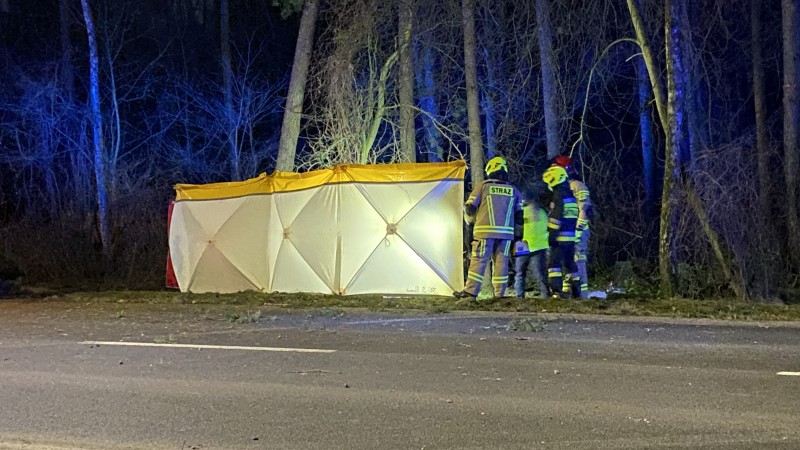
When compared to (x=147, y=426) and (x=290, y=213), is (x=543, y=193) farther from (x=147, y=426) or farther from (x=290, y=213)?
(x=147, y=426)

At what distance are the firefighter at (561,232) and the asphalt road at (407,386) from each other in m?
1.75

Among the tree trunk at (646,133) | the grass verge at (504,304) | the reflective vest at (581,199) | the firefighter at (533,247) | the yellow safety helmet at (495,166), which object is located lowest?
the grass verge at (504,304)

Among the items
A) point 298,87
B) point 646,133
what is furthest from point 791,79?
point 298,87

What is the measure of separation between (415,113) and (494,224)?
4993 millimetres

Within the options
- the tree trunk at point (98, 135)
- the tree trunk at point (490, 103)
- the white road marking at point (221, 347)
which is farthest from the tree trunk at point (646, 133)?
the tree trunk at point (98, 135)

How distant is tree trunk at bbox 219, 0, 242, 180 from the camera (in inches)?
874

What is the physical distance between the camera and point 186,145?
23344 mm

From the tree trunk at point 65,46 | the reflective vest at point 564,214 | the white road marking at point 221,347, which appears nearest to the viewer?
the white road marking at point 221,347

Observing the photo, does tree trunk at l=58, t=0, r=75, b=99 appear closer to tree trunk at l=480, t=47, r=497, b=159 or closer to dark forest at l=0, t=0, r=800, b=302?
dark forest at l=0, t=0, r=800, b=302

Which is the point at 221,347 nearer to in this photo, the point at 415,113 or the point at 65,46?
the point at 415,113

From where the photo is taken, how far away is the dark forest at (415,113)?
39.5 feet

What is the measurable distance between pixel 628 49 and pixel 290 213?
999cm

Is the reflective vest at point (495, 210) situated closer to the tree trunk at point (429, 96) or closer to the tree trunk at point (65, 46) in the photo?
the tree trunk at point (429, 96)

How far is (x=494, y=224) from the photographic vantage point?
1092cm
